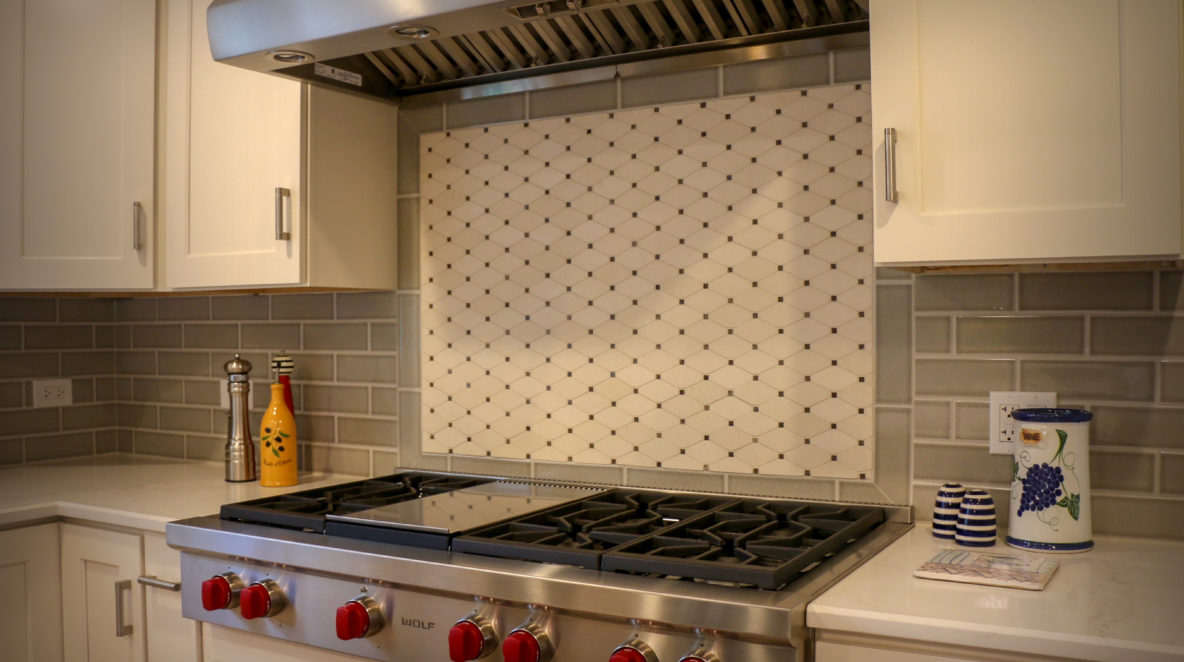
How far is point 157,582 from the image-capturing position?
1.95 meters

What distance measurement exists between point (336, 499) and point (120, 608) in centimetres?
53

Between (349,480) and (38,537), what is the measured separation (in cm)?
68

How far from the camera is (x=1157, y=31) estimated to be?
1.34 meters

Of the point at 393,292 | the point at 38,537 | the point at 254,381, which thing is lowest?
the point at 38,537

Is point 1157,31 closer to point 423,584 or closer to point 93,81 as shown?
point 423,584

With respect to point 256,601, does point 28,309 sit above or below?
above

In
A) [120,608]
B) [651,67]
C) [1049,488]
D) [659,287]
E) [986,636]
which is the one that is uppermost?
[651,67]

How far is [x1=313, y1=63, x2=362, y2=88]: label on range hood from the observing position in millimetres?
2069

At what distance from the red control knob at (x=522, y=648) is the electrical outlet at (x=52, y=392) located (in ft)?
6.89

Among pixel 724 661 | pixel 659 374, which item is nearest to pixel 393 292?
pixel 659 374

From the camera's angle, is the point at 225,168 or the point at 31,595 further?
the point at 225,168

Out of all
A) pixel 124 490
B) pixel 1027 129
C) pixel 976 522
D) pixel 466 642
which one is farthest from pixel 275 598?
pixel 1027 129

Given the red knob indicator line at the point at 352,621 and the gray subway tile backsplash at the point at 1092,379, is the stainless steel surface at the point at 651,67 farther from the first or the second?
the red knob indicator line at the point at 352,621

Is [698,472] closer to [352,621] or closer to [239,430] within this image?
[352,621]
